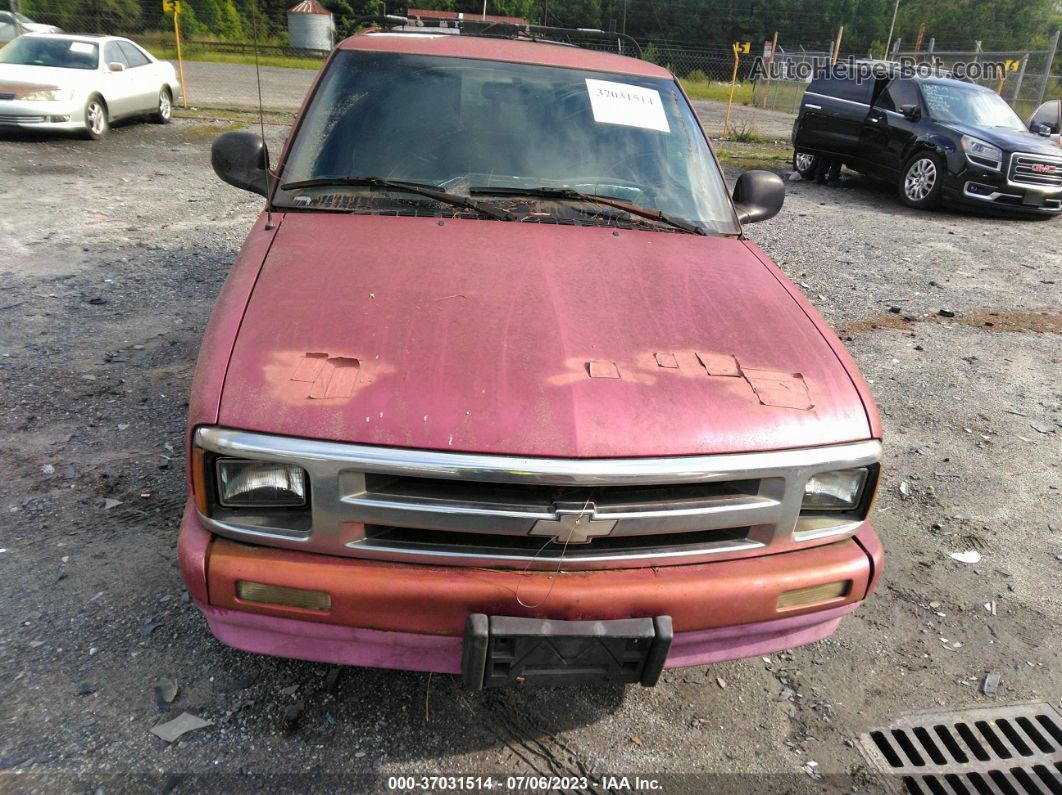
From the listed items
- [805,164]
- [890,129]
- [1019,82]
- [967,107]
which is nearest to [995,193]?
[967,107]

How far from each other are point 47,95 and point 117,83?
54.8 inches

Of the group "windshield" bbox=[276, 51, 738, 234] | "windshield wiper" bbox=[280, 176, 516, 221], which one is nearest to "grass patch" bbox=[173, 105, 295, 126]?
"windshield" bbox=[276, 51, 738, 234]

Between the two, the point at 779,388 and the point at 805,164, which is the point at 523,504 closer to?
the point at 779,388

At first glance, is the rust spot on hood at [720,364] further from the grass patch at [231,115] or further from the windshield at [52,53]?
the grass patch at [231,115]

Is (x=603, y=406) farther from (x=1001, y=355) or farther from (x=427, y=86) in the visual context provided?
(x=1001, y=355)

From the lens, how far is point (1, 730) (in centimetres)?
223

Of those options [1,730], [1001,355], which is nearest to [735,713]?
[1,730]

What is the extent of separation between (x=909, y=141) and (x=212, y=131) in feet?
37.4

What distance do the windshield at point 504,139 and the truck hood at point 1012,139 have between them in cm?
855

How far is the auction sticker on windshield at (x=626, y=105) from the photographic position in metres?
3.39

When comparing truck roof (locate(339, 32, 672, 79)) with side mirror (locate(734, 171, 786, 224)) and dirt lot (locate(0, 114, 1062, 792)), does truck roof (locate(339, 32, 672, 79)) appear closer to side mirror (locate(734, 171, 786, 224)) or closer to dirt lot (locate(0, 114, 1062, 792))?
side mirror (locate(734, 171, 786, 224))

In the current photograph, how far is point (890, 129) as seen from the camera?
1091 centimetres

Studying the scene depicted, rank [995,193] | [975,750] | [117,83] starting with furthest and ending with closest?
[117,83]
[995,193]
[975,750]


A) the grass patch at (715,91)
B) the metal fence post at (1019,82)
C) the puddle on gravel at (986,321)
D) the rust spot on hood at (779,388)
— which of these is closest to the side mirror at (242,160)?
the rust spot on hood at (779,388)
